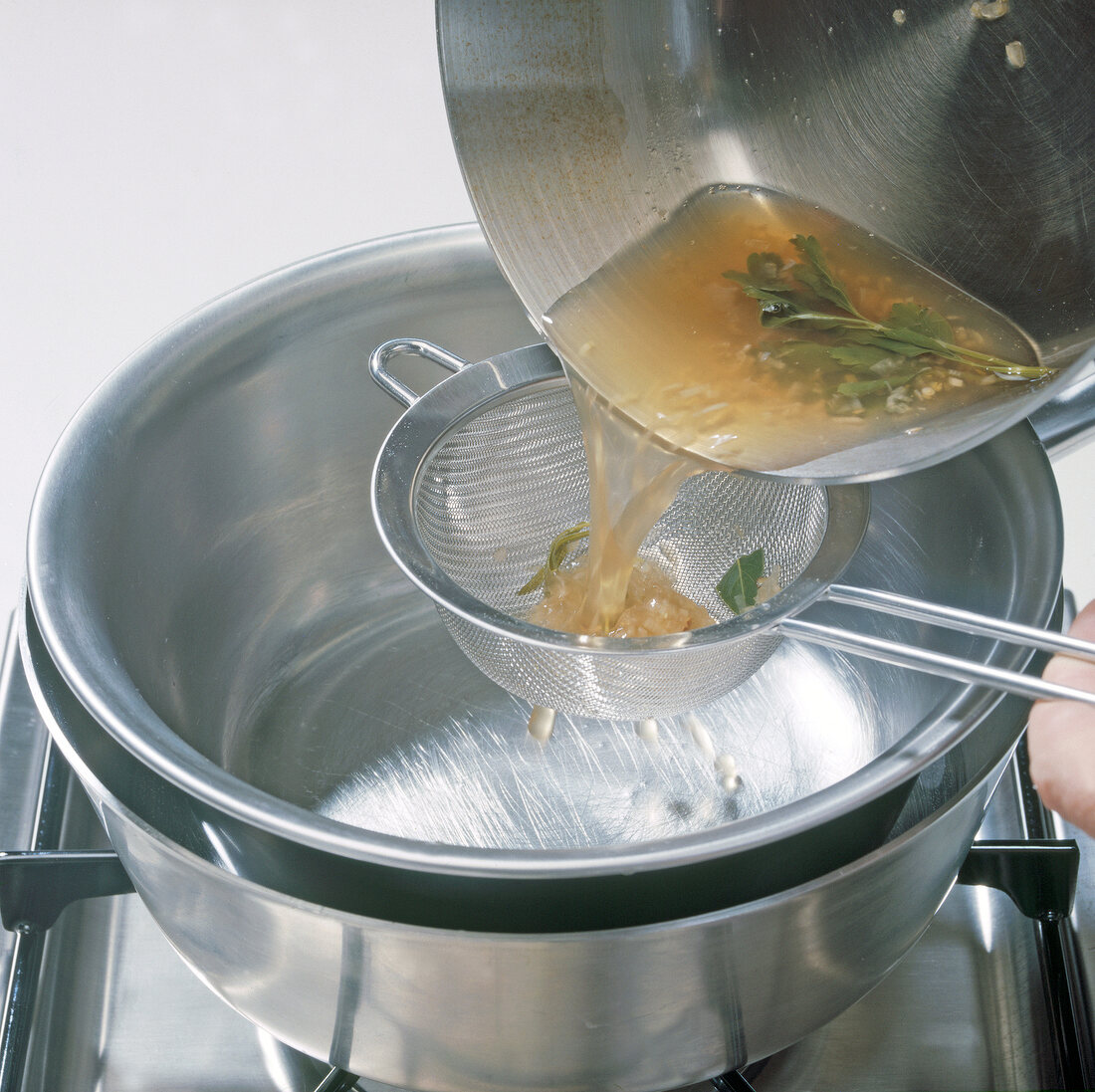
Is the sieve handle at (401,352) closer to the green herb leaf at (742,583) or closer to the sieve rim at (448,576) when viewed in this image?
the sieve rim at (448,576)

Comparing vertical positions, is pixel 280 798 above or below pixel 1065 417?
below

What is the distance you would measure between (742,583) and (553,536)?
26 cm

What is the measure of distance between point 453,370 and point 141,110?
138 cm

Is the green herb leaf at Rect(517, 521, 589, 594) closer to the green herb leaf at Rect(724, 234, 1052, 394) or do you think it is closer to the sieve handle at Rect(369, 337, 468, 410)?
the sieve handle at Rect(369, 337, 468, 410)

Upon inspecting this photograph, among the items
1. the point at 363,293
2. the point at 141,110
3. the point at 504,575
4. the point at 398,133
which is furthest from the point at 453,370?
the point at 141,110

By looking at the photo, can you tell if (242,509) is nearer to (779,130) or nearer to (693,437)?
(693,437)

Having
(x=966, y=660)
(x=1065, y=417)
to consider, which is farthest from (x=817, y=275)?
(x=966, y=660)

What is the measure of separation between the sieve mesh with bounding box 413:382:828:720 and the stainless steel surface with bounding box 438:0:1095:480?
24 cm

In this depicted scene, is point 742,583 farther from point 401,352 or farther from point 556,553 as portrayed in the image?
point 401,352

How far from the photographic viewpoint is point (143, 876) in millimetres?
866

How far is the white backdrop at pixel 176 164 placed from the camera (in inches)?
73.2

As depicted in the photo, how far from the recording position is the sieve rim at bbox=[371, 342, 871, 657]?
1.02m

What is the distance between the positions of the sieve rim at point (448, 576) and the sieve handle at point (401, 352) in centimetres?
1

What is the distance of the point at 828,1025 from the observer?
102cm
